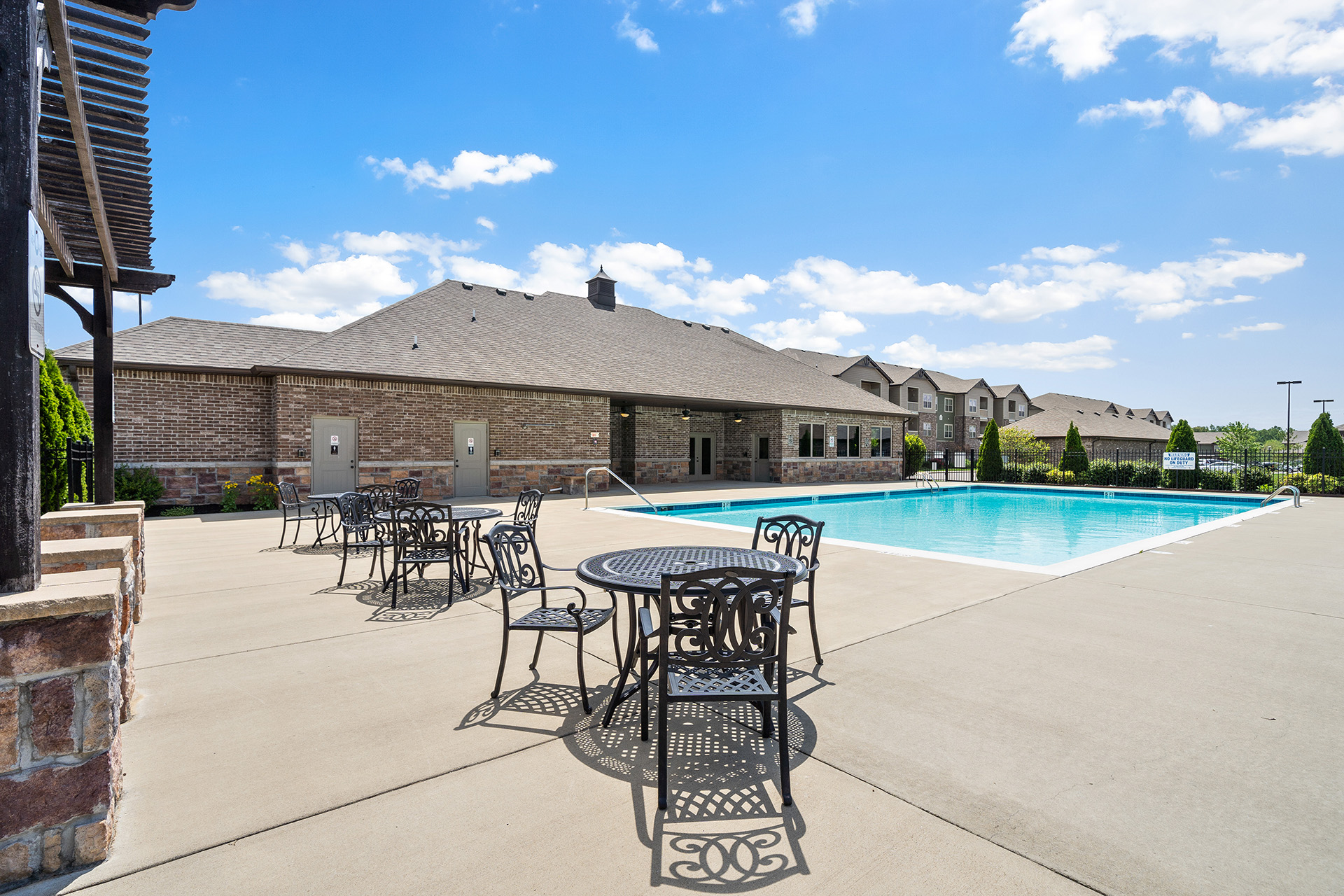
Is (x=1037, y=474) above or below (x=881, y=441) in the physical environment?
below

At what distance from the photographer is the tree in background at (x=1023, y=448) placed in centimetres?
3038

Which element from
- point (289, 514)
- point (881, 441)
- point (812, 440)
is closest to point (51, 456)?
point (289, 514)

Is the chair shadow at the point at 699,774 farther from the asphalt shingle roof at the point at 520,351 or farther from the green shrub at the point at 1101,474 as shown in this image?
the green shrub at the point at 1101,474

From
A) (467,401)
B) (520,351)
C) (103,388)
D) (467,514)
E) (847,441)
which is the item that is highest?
(520,351)

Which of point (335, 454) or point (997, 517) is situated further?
point (997, 517)

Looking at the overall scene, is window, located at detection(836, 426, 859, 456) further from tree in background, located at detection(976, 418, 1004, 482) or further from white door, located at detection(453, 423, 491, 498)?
white door, located at detection(453, 423, 491, 498)

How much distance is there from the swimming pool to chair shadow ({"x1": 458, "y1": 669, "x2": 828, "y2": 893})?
18.8 feet

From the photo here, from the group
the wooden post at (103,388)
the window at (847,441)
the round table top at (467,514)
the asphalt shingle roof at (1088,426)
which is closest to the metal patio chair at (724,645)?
the round table top at (467,514)

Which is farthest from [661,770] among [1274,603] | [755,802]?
[1274,603]

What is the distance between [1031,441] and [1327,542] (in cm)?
2831

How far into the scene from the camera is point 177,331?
1612 centimetres

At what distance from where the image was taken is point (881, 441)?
29062mm

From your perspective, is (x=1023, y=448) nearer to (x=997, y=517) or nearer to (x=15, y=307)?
(x=997, y=517)

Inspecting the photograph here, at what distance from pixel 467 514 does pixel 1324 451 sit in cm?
2879
